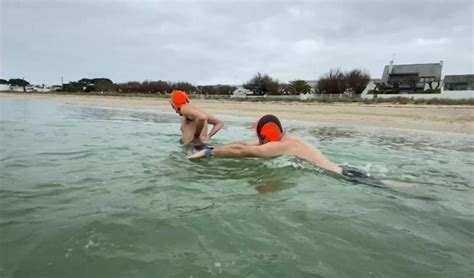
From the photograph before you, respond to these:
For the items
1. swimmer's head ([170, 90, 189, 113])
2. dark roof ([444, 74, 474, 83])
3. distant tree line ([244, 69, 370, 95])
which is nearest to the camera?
swimmer's head ([170, 90, 189, 113])

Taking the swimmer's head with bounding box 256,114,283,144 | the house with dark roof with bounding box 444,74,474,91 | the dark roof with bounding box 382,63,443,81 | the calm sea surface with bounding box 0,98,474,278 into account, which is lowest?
the calm sea surface with bounding box 0,98,474,278

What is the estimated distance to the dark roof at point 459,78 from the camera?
63062mm

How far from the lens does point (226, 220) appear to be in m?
3.38

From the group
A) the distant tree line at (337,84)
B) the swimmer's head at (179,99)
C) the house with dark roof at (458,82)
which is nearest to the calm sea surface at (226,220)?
the swimmer's head at (179,99)

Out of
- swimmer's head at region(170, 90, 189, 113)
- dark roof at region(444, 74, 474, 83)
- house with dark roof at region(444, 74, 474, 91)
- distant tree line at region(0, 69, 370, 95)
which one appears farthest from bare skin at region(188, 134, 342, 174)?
dark roof at region(444, 74, 474, 83)

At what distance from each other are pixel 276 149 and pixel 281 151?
0.30 ft

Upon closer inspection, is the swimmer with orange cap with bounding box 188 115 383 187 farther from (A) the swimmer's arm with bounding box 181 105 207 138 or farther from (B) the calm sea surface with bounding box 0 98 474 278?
(A) the swimmer's arm with bounding box 181 105 207 138

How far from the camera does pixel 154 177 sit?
5051 mm

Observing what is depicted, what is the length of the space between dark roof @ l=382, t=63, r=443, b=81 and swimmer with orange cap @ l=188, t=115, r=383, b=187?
67.4m

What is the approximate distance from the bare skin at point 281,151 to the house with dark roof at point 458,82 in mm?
67423

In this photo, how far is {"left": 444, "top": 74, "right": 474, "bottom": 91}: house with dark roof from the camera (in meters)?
62.3

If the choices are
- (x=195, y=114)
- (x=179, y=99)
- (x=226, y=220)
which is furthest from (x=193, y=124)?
(x=226, y=220)

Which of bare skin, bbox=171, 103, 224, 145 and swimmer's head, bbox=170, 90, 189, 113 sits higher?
swimmer's head, bbox=170, 90, 189, 113

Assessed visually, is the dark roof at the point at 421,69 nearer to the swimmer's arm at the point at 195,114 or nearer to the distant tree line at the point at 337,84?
the distant tree line at the point at 337,84
